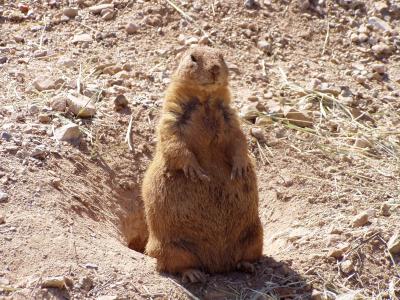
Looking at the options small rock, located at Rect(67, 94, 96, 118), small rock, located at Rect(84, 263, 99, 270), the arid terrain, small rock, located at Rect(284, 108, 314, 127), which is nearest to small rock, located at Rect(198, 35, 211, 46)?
the arid terrain

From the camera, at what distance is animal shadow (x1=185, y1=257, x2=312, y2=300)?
17.0 ft

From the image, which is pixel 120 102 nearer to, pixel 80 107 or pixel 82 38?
pixel 80 107

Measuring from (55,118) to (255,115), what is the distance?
1.86 m

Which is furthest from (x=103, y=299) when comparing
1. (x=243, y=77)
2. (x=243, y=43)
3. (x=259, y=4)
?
(x=259, y=4)

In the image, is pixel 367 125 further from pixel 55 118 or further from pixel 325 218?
pixel 55 118

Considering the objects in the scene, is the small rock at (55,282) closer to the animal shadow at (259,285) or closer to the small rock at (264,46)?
the animal shadow at (259,285)

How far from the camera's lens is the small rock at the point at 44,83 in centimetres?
691

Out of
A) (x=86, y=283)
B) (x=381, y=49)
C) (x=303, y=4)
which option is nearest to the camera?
(x=86, y=283)

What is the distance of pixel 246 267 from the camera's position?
17.9 ft

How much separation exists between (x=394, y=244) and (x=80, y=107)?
2878 millimetres

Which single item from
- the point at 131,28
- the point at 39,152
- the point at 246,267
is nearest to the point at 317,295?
the point at 246,267

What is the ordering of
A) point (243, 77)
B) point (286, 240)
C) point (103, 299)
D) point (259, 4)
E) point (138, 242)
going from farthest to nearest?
point (259, 4) → point (243, 77) → point (138, 242) → point (286, 240) → point (103, 299)

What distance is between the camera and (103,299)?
475 centimetres

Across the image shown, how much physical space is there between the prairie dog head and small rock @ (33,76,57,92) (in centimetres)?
190
